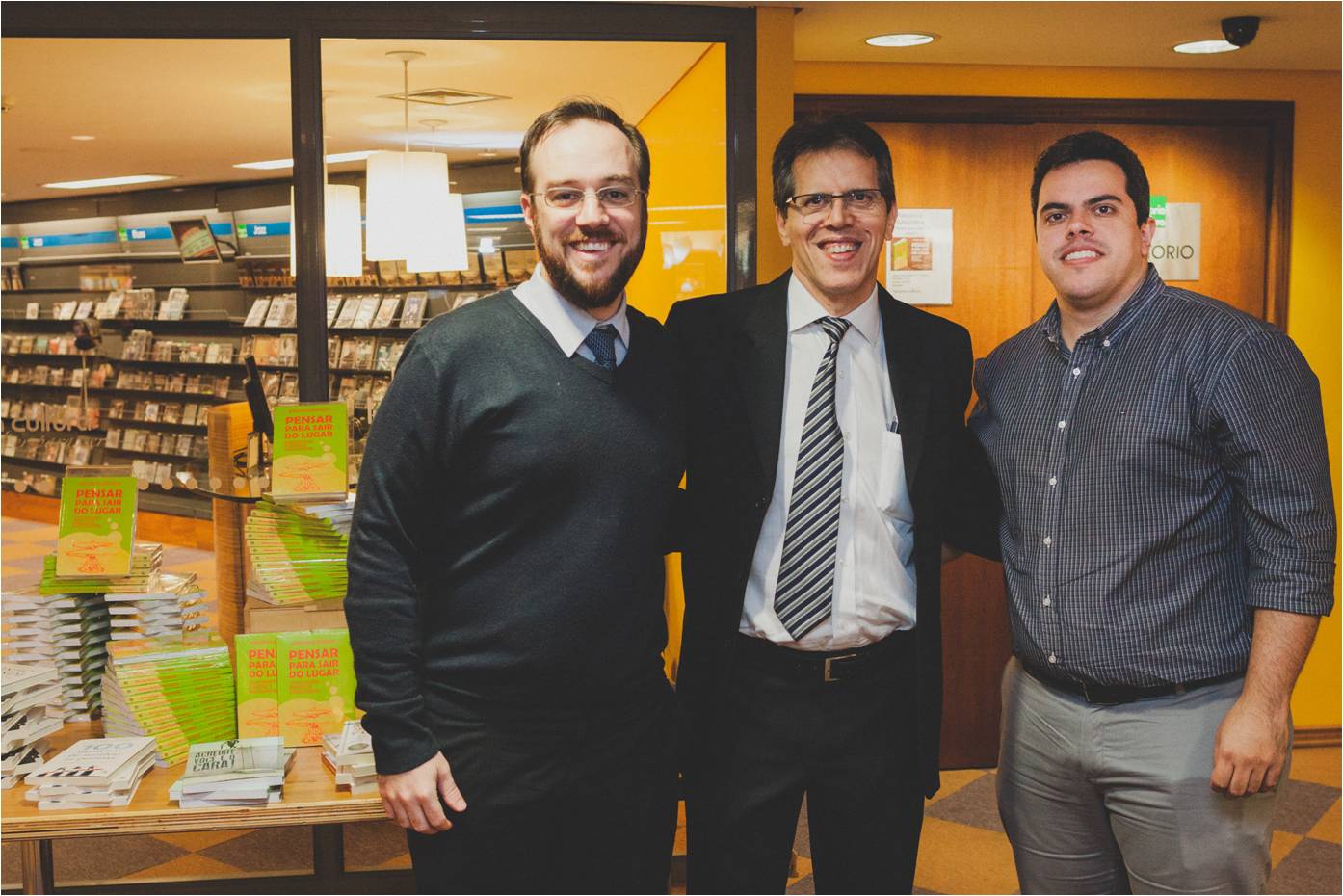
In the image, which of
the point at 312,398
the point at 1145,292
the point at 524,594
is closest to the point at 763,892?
the point at 524,594

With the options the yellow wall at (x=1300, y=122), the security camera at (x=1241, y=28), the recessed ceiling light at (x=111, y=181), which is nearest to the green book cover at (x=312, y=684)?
the yellow wall at (x=1300, y=122)

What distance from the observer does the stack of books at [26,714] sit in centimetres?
240

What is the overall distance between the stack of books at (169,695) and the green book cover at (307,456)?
43 cm

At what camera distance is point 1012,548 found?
214 centimetres

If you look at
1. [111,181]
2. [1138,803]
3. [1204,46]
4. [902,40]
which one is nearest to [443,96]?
[902,40]

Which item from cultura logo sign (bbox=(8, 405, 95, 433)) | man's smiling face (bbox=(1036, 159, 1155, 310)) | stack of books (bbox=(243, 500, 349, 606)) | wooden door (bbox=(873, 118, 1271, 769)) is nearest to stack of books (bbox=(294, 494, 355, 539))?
stack of books (bbox=(243, 500, 349, 606))

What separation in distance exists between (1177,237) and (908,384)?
2852 millimetres

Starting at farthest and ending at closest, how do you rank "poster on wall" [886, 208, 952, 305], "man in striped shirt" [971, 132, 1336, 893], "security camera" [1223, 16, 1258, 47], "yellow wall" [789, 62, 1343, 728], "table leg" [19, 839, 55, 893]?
"poster on wall" [886, 208, 952, 305], "yellow wall" [789, 62, 1343, 728], "security camera" [1223, 16, 1258, 47], "table leg" [19, 839, 55, 893], "man in striped shirt" [971, 132, 1336, 893]

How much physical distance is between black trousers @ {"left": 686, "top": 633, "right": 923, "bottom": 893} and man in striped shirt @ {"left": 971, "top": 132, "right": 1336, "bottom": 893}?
27 cm

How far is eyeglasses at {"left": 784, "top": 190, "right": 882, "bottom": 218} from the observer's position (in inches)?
81.5

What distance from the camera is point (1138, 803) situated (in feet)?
6.39

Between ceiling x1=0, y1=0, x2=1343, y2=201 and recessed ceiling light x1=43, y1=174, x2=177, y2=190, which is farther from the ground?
recessed ceiling light x1=43, y1=174, x2=177, y2=190

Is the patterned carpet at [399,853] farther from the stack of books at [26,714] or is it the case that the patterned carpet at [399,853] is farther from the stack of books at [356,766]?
the stack of books at [356,766]

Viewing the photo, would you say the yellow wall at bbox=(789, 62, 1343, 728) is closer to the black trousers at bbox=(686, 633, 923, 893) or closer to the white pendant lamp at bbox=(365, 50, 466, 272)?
the white pendant lamp at bbox=(365, 50, 466, 272)
